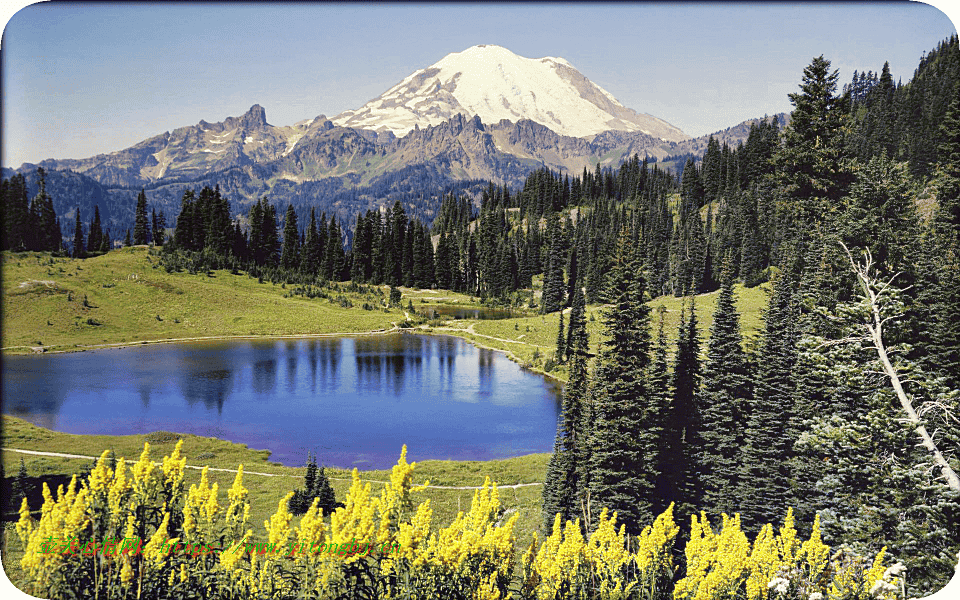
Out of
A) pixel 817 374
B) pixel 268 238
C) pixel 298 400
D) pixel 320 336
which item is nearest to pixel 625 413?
pixel 817 374

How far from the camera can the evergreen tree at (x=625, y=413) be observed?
16.4 m

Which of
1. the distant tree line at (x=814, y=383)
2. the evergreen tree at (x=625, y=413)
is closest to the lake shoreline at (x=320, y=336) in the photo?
the distant tree line at (x=814, y=383)

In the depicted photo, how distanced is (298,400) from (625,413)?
22.2m

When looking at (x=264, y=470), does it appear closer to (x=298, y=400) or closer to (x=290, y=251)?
(x=298, y=400)

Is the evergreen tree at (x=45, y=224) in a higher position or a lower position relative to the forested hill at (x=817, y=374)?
higher

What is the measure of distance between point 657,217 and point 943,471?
111 meters

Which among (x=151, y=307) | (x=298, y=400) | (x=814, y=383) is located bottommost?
(x=298, y=400)

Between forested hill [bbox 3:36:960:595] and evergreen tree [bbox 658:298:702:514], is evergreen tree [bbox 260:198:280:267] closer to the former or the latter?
forested hill [bbox 3:36:960:595]

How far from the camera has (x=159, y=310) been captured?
195ft

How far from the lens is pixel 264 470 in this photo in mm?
20141

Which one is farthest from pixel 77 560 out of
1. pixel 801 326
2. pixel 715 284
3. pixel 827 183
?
pixel 715 284

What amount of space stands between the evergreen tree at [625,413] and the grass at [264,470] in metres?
3.02

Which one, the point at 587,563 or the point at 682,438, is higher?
the point at 587,563

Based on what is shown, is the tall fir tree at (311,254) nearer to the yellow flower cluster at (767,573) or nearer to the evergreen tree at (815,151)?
the evergreen tree at (815,151)
